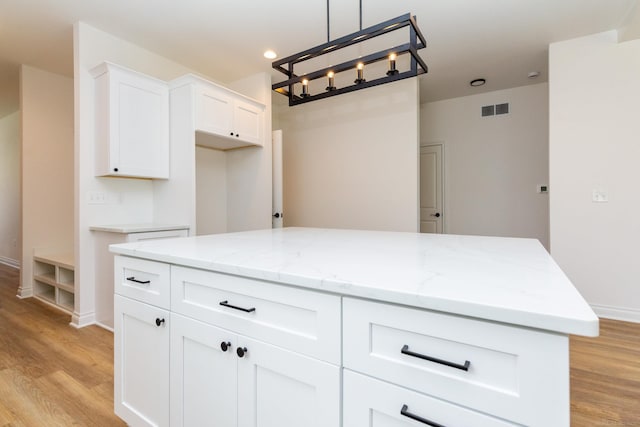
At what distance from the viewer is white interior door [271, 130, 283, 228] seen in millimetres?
3857

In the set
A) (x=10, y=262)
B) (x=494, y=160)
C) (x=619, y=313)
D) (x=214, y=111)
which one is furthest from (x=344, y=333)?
(x=10, y=262)

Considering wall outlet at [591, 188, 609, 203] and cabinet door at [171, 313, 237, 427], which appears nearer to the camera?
cabinet door at [171, 313, 237, 427]

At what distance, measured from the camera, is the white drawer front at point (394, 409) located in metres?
0.66

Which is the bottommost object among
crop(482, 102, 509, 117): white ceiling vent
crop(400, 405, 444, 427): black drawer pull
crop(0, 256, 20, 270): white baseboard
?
crop(0, 256, 20, 270): white baseboard

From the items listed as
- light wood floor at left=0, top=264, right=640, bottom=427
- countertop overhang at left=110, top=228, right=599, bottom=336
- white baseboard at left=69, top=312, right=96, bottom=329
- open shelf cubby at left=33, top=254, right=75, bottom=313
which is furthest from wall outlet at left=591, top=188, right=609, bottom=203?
open shelf cubby at left=33, top=254, right=75, bottom=313

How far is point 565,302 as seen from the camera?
63 cm

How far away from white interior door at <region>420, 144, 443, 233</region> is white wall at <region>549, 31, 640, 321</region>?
1.87 meters

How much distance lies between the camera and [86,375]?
6.53 ft

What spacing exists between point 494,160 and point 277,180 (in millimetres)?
3125

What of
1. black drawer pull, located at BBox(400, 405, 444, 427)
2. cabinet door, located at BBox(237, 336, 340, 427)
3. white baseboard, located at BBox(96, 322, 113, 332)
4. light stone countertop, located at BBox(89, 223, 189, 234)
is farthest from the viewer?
→ white baseboard, located at BBox(96, 322, 113, 332)

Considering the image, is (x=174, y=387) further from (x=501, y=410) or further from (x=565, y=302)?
(x=565, y=302)

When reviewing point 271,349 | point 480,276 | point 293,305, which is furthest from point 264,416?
point 480,276

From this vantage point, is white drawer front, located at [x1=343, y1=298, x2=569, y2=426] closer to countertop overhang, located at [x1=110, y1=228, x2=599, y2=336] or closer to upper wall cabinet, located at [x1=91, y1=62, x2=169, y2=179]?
countertop overhang, located at [x1=110, y1=228, x2=599, y2=336]

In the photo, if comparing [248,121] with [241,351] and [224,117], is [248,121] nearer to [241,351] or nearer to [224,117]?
[224,117]
